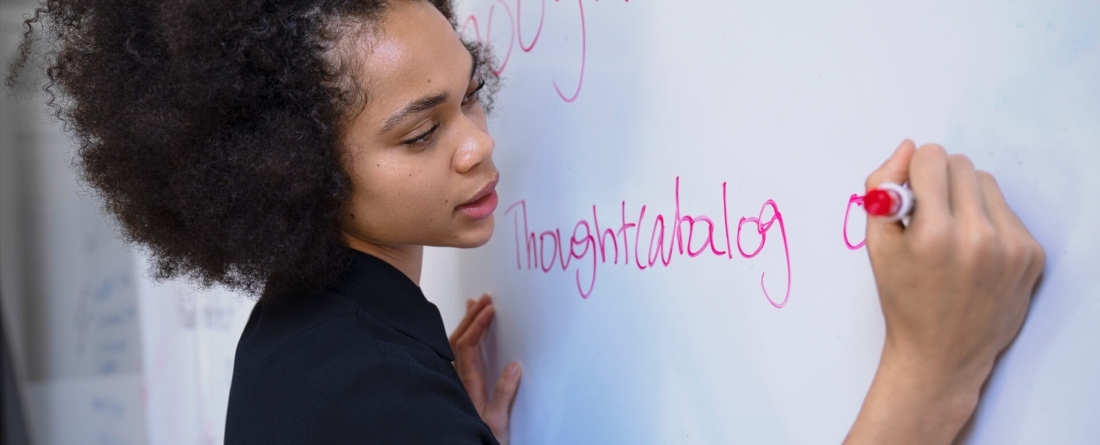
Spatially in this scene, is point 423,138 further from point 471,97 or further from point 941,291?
point 941,291

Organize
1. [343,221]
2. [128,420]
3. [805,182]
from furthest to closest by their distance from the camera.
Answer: [128,420] < [343,221] < [805,182]

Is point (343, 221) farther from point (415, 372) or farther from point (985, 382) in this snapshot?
point (985, 382)

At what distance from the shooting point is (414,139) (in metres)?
0.66

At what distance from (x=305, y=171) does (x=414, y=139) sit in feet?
0.28

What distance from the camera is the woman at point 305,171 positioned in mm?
621

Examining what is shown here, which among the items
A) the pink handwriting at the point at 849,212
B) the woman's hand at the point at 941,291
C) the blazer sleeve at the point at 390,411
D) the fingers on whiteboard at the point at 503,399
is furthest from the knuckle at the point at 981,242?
the fingers on whiteboard at the point at 503,399

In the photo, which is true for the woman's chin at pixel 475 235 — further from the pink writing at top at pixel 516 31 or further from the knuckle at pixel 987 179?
the knuckle at pixel 987 179

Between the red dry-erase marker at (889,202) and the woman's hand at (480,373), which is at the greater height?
the red dry-erase marker at (889,202)

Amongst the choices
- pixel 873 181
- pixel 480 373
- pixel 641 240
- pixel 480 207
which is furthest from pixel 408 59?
pixel 480 373

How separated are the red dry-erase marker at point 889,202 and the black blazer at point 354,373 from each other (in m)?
0.30

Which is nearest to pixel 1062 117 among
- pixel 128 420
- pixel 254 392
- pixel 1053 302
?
pixel 1053 302

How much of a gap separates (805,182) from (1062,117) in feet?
0.54

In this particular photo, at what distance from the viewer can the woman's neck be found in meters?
0.75

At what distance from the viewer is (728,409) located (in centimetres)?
65
